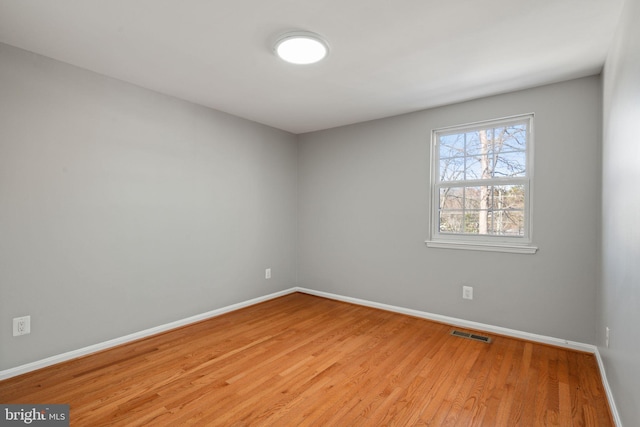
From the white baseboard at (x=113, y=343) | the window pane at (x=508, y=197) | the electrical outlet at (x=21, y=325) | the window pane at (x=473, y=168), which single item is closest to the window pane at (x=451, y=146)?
the window pane at (x=473, y=168)

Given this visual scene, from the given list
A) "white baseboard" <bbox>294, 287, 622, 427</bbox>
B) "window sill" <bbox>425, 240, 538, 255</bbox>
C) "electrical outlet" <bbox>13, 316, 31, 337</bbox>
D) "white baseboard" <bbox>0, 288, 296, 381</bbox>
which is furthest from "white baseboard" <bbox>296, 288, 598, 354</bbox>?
"electrical outlet" <bbox>13, 316, 31, 337</bbox>

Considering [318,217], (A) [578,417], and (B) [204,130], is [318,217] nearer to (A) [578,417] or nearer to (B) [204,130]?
(B) [204,130]

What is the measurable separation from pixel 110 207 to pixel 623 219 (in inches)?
145

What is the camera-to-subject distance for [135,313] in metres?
3.03

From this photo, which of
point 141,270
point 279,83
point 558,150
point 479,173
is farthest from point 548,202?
point 141,270

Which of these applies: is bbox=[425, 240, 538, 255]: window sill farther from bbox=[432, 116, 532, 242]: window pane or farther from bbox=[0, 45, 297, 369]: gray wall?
bbox=[0, 45, 297, 369]: gray wall

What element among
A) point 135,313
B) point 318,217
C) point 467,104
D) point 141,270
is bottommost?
point 135,313

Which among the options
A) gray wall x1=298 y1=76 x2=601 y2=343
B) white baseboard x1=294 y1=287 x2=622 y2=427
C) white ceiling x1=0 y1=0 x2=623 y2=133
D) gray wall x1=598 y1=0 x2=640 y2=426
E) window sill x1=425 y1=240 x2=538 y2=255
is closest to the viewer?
gray wall x1=598 y1=0 x2=640 y2=426

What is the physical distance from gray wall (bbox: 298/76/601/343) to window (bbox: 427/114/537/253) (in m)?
0.10

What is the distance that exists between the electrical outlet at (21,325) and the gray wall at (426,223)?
3.12 m

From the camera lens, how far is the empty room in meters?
1.95

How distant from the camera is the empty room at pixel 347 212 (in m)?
1.95

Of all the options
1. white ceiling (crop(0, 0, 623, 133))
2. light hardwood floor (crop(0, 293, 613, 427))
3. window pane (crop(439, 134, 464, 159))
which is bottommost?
light hardwood floor (crop(0, 293, 613, 427))

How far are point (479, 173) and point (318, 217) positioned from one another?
219cm
